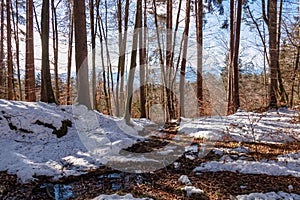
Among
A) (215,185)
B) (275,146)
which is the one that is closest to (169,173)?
(215,185)

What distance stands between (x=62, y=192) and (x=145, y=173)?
1.23 m

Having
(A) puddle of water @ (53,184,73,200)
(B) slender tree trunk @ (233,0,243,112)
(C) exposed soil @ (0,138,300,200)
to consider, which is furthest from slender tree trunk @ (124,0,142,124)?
(A) puddle of water @ (53,184,73,200)

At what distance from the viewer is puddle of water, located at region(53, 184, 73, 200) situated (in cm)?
284

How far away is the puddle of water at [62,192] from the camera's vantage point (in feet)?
9.30

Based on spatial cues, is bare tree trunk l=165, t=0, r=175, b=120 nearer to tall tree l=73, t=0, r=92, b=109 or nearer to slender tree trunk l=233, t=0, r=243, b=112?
slender tree trunk l=233, t=0, r=243, b=112

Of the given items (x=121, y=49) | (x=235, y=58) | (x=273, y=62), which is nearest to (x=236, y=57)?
(x=235, y=58)

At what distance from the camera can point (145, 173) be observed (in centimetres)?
358

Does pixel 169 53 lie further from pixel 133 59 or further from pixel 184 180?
pixel 184 180

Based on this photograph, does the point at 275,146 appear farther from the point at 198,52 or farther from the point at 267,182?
the point at 198,52

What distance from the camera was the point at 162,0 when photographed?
954 cm

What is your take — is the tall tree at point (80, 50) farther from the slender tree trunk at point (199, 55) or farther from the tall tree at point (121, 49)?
the slender tree trunk at point (199, 55)

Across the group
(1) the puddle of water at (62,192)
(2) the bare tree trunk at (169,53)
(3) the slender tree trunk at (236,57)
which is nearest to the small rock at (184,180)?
(1) the puddle of water at (62,192)

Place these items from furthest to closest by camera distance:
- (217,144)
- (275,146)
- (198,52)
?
(198,52) < (217,144) < (275,146)

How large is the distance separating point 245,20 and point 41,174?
453 inches
